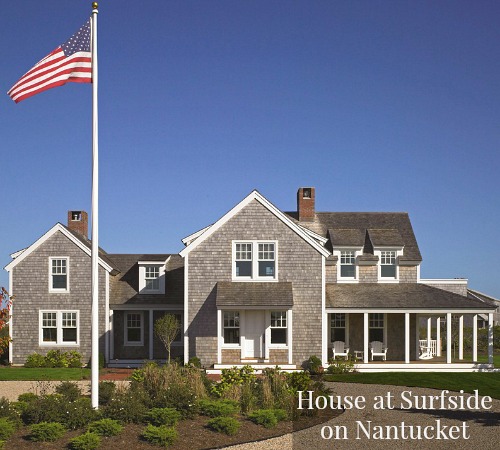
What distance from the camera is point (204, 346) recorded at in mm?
28812

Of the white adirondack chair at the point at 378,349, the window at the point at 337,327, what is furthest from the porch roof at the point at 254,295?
the white adirondack chair at the point at 378,349

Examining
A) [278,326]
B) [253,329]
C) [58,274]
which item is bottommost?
[253,329]

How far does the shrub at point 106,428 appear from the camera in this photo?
13625 millimetres

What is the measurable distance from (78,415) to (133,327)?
18.3 meters

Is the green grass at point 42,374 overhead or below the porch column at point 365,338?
below

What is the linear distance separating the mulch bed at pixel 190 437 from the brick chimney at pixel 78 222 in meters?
22.4

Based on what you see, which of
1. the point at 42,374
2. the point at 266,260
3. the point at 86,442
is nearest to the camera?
the point at 86,442

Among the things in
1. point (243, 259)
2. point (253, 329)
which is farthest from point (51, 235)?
point (253, 329)

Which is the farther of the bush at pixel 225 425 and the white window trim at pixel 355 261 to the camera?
the white window trim at pixel 355 261

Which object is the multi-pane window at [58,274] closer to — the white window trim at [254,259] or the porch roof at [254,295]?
the porch roof at [254,295]

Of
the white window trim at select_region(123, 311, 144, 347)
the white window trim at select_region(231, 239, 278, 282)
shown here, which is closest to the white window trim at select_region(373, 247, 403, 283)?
the white window trim at select_region(231, 239, 278, 282)

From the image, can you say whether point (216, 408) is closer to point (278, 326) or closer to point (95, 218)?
point (95, 218)

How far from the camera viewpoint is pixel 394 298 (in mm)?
30328

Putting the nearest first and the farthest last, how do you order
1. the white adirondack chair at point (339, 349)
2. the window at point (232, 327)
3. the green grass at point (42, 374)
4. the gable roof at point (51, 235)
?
the green grass at point (42, 374) < the window at point (232, 327) < the white adirondack chair at point (339, 349) < the gable roof at point (51, 235)
